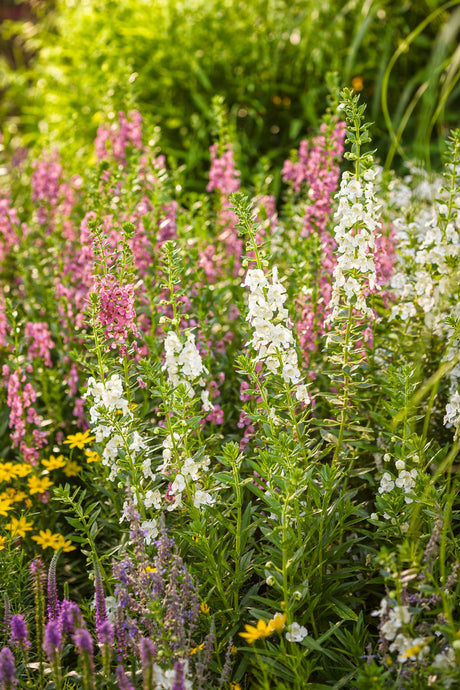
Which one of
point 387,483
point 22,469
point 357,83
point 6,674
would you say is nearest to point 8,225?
point 22,469

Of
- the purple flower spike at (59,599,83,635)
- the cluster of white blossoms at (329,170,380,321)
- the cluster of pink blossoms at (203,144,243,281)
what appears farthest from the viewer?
the cluster of pink blossoms at (203,144,243,281)

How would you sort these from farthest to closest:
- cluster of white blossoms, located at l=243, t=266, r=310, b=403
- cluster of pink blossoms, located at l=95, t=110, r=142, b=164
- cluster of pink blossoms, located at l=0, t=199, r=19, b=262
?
cluster of pink blossoms, located at l=0, t=199, r=19, b=262 → cluster of pink blossoms, located at l=95, t=110, r=142, b=164 → cluster of white blossoms, located at l=243, t=266, r=310, b=403

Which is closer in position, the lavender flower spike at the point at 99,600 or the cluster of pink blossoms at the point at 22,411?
the lavender flower spike at the point at 99,600

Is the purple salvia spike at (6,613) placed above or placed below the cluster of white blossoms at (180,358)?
below

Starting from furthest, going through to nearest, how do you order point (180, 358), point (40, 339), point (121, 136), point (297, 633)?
point (121, 136) < point (40, 339) < point (180, 358) < point (297, 633)

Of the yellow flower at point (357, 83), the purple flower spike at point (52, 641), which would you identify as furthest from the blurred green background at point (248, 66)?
the purple flower spike at point (52, 641)

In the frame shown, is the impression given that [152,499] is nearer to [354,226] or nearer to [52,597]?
[52,597]

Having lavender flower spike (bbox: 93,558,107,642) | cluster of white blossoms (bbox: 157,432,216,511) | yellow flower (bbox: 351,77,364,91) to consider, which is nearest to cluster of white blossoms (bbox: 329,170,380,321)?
cluster of white blossoms (bbox: 157,432,216,511)

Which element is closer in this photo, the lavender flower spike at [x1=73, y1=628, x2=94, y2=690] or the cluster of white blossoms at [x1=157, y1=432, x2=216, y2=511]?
the lavender flower spike at [x1=73, y1=628, x2=94, y2=690]

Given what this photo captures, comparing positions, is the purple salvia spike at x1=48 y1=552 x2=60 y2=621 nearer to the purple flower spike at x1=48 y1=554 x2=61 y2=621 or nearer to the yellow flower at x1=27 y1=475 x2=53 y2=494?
the purple flower spike at x1=48 y1=554 x2=61 y2=621

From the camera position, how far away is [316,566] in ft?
7.23

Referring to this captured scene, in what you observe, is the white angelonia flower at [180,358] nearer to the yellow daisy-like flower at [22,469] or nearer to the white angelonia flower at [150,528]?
the white angelonia flower at [150,528]

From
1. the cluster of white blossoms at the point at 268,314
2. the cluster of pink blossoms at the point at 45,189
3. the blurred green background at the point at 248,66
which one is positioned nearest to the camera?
the cluster of white blossoms at the point at 268,314

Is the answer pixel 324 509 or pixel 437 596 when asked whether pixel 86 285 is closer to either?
pixel 324 509
